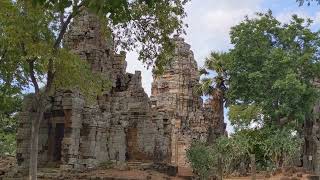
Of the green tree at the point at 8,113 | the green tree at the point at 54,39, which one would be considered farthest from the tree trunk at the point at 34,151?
the green tree at the point at 8,113

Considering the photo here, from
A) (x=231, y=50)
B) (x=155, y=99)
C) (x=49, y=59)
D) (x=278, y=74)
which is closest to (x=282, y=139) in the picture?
(x=278, y=74)

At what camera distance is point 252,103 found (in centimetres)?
3594

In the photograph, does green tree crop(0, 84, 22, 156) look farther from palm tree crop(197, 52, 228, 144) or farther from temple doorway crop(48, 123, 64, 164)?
palm tree crop(197, 52, 228, 144)

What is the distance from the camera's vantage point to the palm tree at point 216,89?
38875 millimetres

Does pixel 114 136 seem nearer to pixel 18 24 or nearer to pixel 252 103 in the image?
pixel 18 24

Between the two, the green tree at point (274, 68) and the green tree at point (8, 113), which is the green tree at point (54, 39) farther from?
the green tree at point (274, 68)

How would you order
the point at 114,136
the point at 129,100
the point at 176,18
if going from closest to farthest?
the point at 176,18 < the point at 114,136 < the point at 129,100

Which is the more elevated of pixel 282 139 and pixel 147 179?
pixel 282 139

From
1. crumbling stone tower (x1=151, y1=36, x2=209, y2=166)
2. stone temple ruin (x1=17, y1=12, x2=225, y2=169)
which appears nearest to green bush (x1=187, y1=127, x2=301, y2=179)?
stone temple ruin (x1=17, y1=12, x2=225, y2=169)

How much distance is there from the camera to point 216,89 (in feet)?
128

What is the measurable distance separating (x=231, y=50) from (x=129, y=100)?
11.2 m

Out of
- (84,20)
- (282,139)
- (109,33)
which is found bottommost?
(282,139)

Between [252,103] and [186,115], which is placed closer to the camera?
[252,103]

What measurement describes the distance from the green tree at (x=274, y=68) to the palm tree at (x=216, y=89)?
2103 mm
